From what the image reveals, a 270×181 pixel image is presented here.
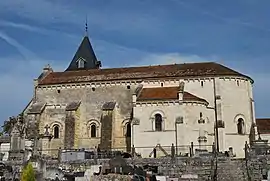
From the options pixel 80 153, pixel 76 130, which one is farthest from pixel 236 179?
pixel 76 130

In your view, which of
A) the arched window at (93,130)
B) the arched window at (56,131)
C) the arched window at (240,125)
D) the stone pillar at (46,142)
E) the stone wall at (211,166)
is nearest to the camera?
the stone wall at (211,166)

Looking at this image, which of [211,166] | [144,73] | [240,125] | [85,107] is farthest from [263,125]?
[85,107]

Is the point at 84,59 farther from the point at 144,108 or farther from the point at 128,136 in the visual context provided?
the point at 144,108

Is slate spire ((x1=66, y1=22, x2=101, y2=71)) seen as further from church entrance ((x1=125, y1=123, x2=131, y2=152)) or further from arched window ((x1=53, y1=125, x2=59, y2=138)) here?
church entrance ((x1=125, y1=123, x2=131, y2=152))

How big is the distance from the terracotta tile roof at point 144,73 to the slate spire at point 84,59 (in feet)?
24.0

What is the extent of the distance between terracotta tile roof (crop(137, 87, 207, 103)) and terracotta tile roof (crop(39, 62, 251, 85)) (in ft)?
6.61

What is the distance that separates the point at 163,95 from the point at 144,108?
2.08 metres

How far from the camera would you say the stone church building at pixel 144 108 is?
34.2 meters

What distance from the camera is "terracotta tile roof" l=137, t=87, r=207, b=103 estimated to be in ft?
114

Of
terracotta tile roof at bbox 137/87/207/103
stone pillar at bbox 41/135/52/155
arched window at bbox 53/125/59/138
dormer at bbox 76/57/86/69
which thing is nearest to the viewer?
terracotta tile roof at bbox 137/87/207/103

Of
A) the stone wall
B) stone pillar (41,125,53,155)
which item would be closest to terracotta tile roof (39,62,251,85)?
stone pillar (41,125,53,155)

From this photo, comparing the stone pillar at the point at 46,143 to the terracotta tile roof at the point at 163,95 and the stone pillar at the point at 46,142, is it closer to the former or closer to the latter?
the stone pillar at the point at 46,142

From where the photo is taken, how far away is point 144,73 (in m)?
39.7

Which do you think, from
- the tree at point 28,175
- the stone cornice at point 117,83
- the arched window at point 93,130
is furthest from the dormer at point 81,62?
the tree at point 28,175
